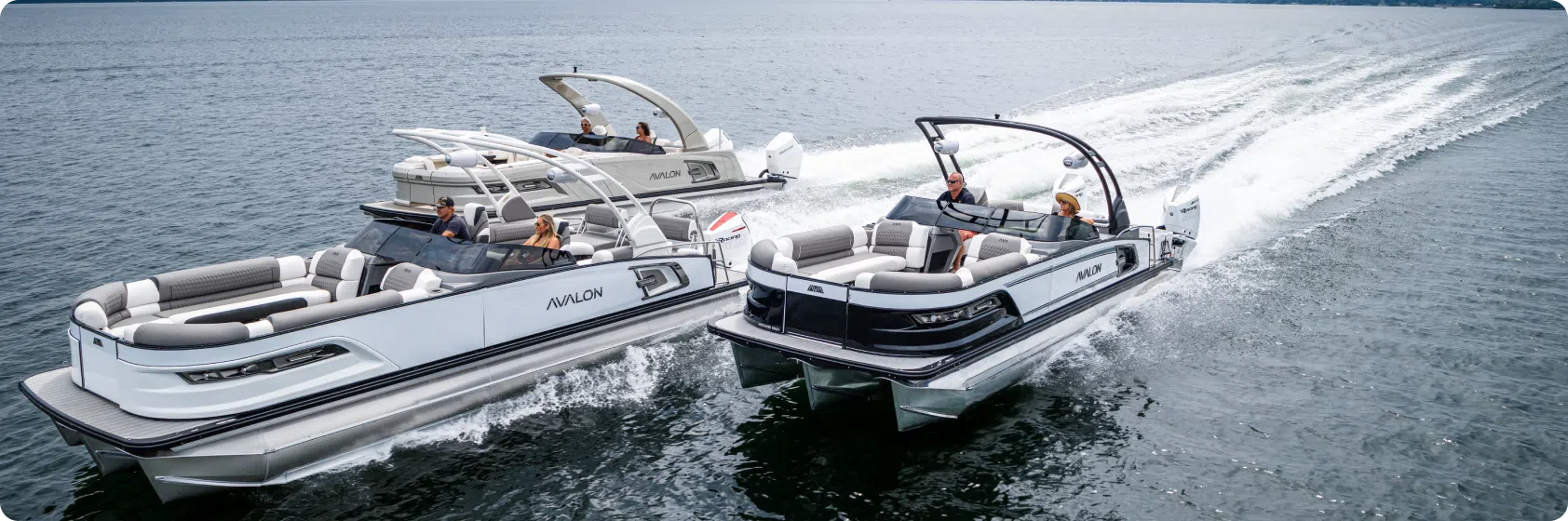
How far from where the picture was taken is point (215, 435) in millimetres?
8234

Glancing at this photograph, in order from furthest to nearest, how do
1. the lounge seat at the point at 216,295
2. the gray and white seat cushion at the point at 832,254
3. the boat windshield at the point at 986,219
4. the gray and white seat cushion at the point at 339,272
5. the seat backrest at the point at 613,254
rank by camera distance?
1. the boat windshield at the point at 986,219
2. the seat backrest at the point at 613,254
3. the gray and white seat cushion at the point at 832,254
4. the gray and white seat cushion at the point at 339,272
5. the lounge seat at the point at 216,295

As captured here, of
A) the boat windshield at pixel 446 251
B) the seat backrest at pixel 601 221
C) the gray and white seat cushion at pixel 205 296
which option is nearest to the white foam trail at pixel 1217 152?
the seat backrest at pixel 601 221

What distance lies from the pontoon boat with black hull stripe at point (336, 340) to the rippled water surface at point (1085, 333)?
33cm

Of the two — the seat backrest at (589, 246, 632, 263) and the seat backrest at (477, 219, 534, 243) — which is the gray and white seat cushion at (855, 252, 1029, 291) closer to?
the seat backrest at (589, 246, 632, 263)

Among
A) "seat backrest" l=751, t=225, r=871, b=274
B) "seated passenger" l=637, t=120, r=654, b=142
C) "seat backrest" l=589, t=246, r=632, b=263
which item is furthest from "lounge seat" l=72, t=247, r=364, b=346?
"seated passenger" l=637, t=120, r=654, b=142

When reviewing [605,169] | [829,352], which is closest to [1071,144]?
[829,352]

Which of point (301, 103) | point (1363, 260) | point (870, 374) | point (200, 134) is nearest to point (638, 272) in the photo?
point (870, 374)

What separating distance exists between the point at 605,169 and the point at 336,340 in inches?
403

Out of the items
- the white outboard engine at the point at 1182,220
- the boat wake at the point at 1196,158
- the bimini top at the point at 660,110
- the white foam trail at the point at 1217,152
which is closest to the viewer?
the boat wake at the point at 1196,158

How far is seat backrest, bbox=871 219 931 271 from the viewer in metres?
12.0

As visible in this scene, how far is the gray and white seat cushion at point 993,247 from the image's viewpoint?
11.5 m

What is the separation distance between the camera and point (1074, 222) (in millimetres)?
12055

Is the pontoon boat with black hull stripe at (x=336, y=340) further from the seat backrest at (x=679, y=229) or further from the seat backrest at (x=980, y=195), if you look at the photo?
the seat backrest at (x=980, y=195)

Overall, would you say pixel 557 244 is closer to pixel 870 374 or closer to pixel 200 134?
pixel 870 374
